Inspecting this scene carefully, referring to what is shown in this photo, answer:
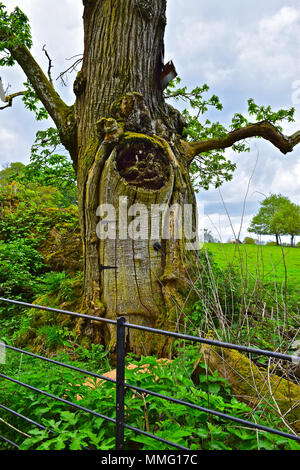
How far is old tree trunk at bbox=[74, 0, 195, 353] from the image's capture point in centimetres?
424

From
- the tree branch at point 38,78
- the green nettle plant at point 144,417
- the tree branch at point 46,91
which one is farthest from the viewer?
the tree branch at point 38,78

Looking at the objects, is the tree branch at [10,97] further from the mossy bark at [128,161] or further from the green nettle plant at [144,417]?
the green nettle plant at [144,417]

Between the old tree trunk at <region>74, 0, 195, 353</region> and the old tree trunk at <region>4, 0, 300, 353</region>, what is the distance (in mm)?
14

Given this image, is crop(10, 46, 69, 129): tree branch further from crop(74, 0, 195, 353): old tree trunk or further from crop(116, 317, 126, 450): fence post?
crop(116, 317, 126, 450): fence post

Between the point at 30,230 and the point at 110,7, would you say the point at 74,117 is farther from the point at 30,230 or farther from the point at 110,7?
the point at 30,230

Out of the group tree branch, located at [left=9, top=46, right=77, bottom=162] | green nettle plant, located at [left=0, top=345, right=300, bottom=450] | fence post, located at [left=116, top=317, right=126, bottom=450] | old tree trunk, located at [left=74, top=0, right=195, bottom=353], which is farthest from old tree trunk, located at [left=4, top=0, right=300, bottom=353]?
fence post, located at [left=116, top=317, right=126, bottom=450]

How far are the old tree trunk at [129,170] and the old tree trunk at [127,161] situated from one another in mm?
14

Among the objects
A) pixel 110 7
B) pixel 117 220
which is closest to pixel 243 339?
pixel 117 220

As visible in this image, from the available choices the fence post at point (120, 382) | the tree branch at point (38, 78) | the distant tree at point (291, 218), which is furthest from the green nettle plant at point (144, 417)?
the distant tree at point (291, 218)

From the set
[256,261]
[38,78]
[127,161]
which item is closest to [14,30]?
[38,78]

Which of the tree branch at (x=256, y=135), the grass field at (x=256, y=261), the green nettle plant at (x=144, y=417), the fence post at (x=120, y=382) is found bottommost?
the green nettle plant at (x=144, y=417)

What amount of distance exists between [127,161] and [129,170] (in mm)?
153

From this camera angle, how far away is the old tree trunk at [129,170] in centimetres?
425
